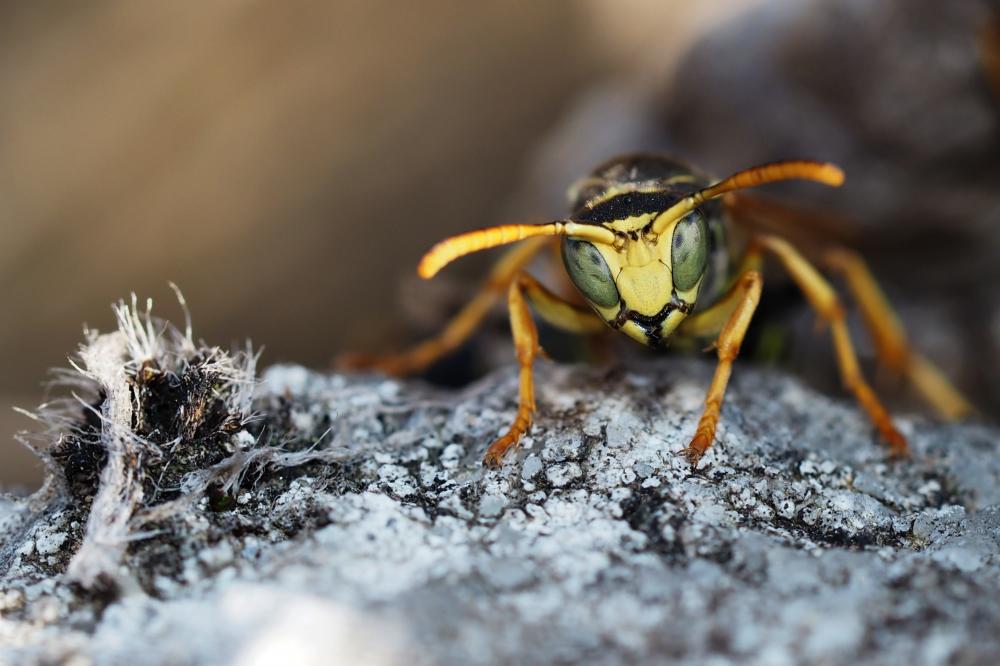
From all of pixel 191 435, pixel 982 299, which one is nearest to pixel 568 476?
pixel 191 435

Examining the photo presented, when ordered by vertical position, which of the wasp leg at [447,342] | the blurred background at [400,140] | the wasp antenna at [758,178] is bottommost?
the wasp antenna at [758,178]

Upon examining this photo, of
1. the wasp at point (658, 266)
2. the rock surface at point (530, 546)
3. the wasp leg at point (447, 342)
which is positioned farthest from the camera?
the wasp leg at point (447, 342)

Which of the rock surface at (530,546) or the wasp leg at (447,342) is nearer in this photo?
the rock surface at (530,546)

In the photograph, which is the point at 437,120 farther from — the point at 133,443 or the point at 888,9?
the point at 133,443

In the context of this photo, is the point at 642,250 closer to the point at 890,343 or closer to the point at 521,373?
the point at 521,373

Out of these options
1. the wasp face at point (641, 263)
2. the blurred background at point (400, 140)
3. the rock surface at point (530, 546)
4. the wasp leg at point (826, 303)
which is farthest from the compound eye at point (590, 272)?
the blurred background at point (400, 140)

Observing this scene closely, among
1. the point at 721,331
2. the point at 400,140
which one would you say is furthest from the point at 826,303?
the point at 400,140

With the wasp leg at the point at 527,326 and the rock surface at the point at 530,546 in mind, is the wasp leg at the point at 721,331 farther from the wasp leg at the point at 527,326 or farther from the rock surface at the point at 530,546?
the wasp leg at the point at 527,326
